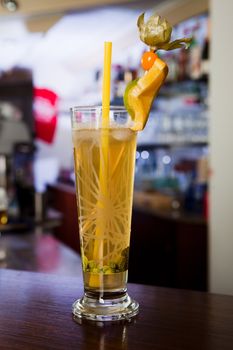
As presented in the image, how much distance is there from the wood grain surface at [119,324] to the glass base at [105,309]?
0.6 inches

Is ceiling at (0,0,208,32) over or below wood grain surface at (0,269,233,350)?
over

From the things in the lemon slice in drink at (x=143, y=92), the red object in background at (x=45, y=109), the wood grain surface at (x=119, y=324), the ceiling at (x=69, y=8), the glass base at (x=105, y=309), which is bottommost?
the wood grain surface at (x=119, y=324)

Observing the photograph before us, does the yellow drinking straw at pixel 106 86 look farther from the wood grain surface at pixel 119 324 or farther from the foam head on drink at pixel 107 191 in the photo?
the wood grain surface at pixel 119 324

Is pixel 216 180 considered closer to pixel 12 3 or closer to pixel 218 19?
pixel 218 19

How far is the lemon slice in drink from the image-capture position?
649 millimetres

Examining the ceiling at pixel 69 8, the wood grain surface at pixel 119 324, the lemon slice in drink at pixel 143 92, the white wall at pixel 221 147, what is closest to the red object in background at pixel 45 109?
the ceiling at pixel 69 8

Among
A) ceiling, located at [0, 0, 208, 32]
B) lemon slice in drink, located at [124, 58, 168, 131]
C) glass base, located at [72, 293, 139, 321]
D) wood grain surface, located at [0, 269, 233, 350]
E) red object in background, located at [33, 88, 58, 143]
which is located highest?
ceiling, located at [0, 0, 208, 32]

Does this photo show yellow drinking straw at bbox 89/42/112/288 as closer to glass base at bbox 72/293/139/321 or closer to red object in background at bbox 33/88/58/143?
glass base at bbox 72/293/139/321

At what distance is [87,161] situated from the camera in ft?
2.31

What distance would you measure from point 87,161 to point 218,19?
6.68ft

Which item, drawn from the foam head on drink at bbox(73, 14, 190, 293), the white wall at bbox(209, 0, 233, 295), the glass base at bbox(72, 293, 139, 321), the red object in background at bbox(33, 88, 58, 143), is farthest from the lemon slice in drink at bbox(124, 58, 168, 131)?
the red object in background at bbox(33, 88, 58, 143)

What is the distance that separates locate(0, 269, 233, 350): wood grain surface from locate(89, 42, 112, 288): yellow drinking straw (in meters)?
0.08

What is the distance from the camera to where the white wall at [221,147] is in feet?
7.98

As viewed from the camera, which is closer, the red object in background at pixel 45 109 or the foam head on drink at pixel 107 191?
the foam head on drink at pixel 107 191
